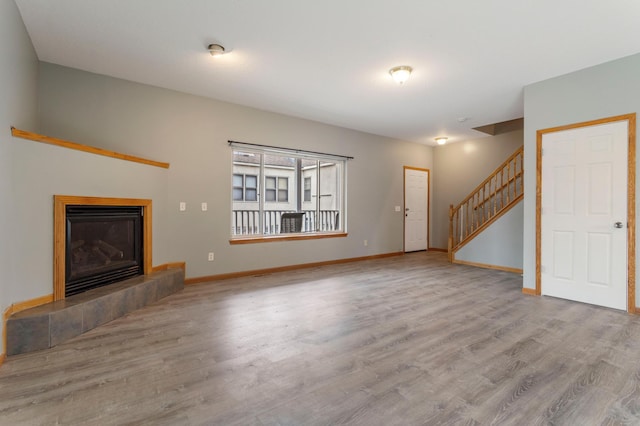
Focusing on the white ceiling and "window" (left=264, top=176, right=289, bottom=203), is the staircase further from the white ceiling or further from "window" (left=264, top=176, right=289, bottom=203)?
"window" (left=264, top=176, right=289, bottom=203)

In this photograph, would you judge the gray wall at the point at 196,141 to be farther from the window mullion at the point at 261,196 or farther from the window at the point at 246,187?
the window at the point at 246,187

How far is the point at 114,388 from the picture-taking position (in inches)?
76.0

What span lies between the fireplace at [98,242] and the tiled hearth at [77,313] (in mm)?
135

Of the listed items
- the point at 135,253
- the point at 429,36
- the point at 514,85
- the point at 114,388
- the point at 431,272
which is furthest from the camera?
the point at 431,272

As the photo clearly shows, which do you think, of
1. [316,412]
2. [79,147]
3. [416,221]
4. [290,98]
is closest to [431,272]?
[416,221]

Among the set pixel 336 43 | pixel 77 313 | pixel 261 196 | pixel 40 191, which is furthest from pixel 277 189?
pixel 77 313

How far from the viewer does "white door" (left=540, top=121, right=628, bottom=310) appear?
3.41m

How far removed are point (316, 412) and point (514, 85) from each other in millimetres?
4566

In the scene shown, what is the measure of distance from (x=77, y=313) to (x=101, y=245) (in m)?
0.92

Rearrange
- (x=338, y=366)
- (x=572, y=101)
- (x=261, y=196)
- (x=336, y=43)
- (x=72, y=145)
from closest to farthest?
(x=338, y=366) < (x=72, y=145) < (x=336, y=43) < (x=572, y=101) < (x=261, y=196)

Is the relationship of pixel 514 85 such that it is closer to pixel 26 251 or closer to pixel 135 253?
pixel 135 253

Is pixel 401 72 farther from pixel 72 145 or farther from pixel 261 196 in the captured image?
pixel 72 145

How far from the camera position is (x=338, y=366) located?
2.20 meters

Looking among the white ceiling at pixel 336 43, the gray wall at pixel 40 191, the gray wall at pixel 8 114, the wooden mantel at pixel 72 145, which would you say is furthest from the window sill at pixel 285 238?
the gray wall at pixel 8 114
